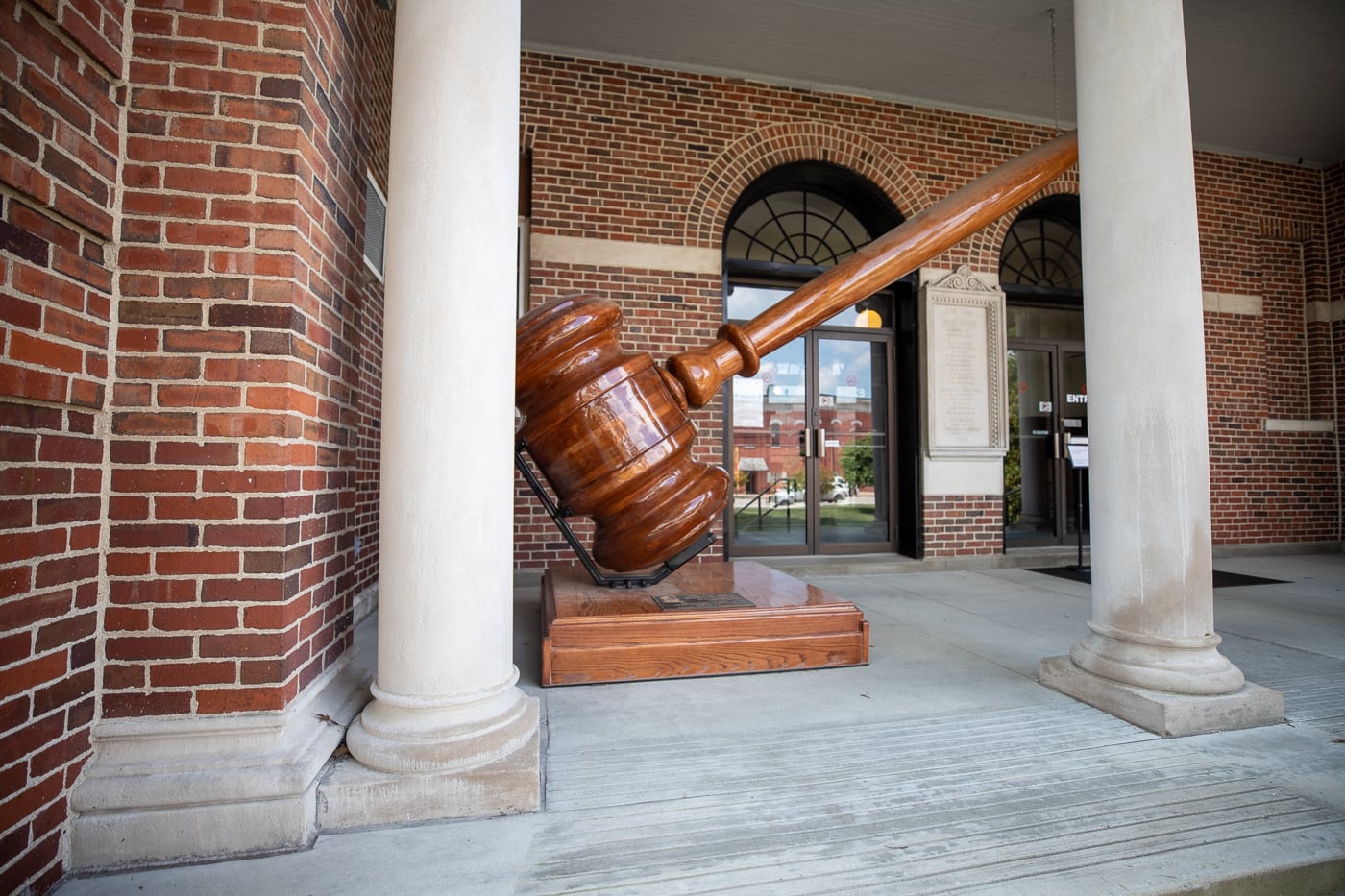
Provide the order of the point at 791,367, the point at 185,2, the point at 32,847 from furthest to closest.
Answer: the point at 791,367
the point at 185,2
the point at 32,847

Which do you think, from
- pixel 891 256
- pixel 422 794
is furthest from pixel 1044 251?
pixel 422 794

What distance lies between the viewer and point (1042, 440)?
712cm

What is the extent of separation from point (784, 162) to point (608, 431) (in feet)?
13.5

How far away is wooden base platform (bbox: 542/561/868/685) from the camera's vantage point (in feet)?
8.99

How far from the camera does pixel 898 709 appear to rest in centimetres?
247

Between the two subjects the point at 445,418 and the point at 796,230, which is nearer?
the point at 445,418

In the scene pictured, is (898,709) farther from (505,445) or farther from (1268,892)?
(505,445)

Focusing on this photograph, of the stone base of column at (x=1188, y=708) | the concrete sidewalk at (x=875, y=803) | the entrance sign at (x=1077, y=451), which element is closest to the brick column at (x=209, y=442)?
the concrete sidewalk at (x=875, y=803)

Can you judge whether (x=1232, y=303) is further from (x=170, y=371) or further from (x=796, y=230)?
(x=170, y=371)

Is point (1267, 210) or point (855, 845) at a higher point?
point (1267, 210)

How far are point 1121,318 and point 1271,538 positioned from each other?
670 cm

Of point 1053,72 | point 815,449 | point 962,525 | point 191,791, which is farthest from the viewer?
point 815,449

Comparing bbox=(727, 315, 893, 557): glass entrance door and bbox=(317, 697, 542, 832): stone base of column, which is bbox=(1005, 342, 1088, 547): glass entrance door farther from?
bbox=(317, 697, 542, 832): stone base of column

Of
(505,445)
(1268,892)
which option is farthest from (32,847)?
(1268,892)
